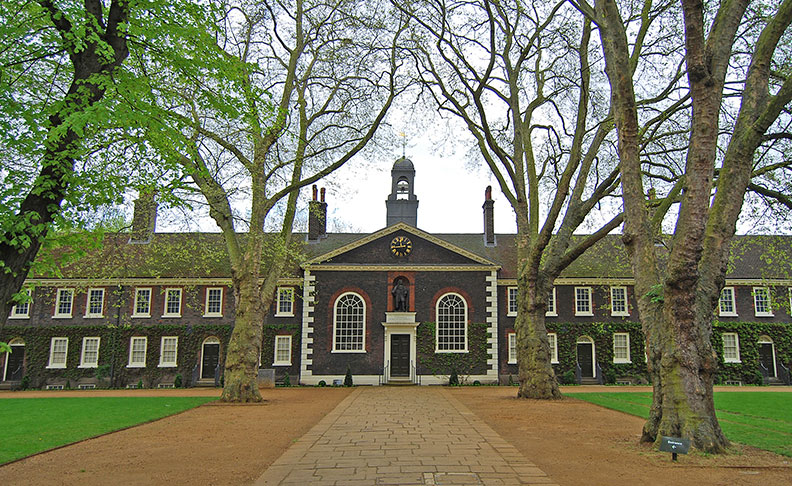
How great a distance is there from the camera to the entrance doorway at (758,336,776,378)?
3003 cm

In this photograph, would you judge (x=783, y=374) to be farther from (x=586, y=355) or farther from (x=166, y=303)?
(x=166, y=303)

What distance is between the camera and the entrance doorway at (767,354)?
3003cm

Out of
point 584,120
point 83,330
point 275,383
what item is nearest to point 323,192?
point 275,383

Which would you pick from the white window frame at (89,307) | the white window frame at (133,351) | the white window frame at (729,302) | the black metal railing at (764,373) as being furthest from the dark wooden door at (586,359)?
the white window frame at (89,307)

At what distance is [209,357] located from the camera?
1162 inches

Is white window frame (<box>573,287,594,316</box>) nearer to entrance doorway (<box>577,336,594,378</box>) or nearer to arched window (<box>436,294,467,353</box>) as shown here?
entrance doorway (<box>577,336,594,378</box>)

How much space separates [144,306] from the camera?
3019 centimetres

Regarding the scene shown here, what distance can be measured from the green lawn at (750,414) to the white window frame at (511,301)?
366 inches

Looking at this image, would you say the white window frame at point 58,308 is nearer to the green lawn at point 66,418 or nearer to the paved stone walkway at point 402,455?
the green lawn at point 66,418

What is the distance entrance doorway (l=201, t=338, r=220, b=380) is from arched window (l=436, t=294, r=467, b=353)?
1180 centimetres

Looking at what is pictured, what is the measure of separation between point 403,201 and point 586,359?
13663mm

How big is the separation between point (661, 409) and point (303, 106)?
15191 mm

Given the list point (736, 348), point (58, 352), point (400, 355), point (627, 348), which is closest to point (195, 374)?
point (58, 352)

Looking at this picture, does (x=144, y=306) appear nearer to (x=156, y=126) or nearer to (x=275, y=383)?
(x=275, y=383)
